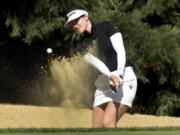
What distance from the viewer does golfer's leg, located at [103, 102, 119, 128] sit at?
6.23m

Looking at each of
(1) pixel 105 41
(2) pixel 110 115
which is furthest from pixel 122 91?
(1) pixel 105 41

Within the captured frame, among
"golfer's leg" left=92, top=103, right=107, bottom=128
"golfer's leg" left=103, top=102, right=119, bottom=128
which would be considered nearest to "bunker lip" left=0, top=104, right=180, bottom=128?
"golfer's leg" left=92, top=103, right=107, bottom=128

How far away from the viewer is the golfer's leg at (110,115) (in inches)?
245

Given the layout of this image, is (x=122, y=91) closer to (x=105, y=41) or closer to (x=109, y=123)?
(x=109, y=123)

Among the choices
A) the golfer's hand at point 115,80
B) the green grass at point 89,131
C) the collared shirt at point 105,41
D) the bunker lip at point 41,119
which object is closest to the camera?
the green grass at point 89,131

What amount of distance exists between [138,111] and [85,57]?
1068cm

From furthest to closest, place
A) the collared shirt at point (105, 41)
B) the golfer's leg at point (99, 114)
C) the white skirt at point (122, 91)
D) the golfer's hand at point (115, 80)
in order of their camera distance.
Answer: the golfer's leg at point (99, 114) < the white skirt at point (122, 91) < the collared shirt at point (105, 41) < the golfer's hand at point (115, 80)

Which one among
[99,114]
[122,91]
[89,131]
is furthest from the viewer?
[99,114]

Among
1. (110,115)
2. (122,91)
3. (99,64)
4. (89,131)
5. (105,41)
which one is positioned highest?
(105,41)

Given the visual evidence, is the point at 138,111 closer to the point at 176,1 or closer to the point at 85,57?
the point at 176,1

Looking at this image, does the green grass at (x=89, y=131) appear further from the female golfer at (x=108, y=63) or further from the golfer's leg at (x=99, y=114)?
the golfer's leg at (x=99, y=114)

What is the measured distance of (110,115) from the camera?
6.23 metres

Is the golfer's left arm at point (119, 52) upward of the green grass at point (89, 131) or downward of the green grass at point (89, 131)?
upward

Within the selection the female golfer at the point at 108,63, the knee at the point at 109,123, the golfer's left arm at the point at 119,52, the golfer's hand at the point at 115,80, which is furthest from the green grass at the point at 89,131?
the golfer's left arm at the point at 119,52
